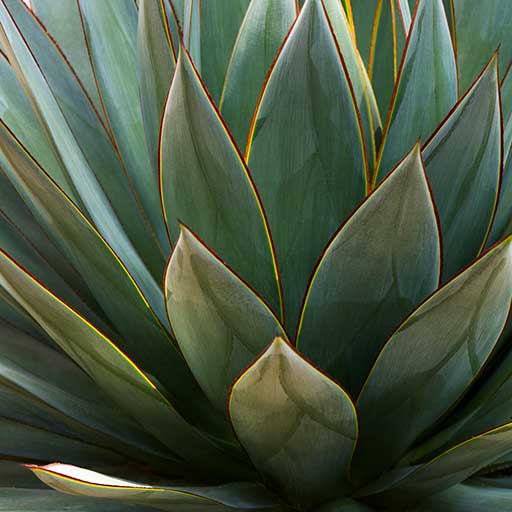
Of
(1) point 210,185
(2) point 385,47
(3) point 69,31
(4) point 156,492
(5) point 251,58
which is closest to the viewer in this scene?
(4) point 156,492

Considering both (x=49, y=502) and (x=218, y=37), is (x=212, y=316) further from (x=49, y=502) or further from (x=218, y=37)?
(x=218, y=37)

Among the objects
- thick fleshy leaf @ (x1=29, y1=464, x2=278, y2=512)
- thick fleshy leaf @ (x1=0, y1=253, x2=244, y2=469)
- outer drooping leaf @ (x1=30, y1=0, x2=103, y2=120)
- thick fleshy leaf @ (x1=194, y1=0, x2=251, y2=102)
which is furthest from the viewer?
outer drooping leaf @ (x1=30, y1=0, x2=103, y2=120)

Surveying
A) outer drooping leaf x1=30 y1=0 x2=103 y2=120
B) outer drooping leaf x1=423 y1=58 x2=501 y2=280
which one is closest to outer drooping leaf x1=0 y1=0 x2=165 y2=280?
outer drooping leaf x1=30 y1=0 x2=103 y2=120

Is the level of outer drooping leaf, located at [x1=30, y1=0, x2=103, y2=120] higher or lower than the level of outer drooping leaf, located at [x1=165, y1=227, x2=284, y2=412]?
higher

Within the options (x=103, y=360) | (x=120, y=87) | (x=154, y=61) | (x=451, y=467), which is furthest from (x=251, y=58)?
(x=451, y=467)

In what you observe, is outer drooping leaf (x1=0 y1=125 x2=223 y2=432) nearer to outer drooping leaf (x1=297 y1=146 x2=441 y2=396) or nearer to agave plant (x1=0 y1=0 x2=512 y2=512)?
agave plant (x1=0 y1=0 x2=512 y2=512)

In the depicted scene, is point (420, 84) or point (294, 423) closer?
point (294, 423)

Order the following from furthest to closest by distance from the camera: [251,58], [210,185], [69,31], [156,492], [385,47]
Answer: [69,31] → [385,47] → [251,58] → [210,185] → [156,492]
